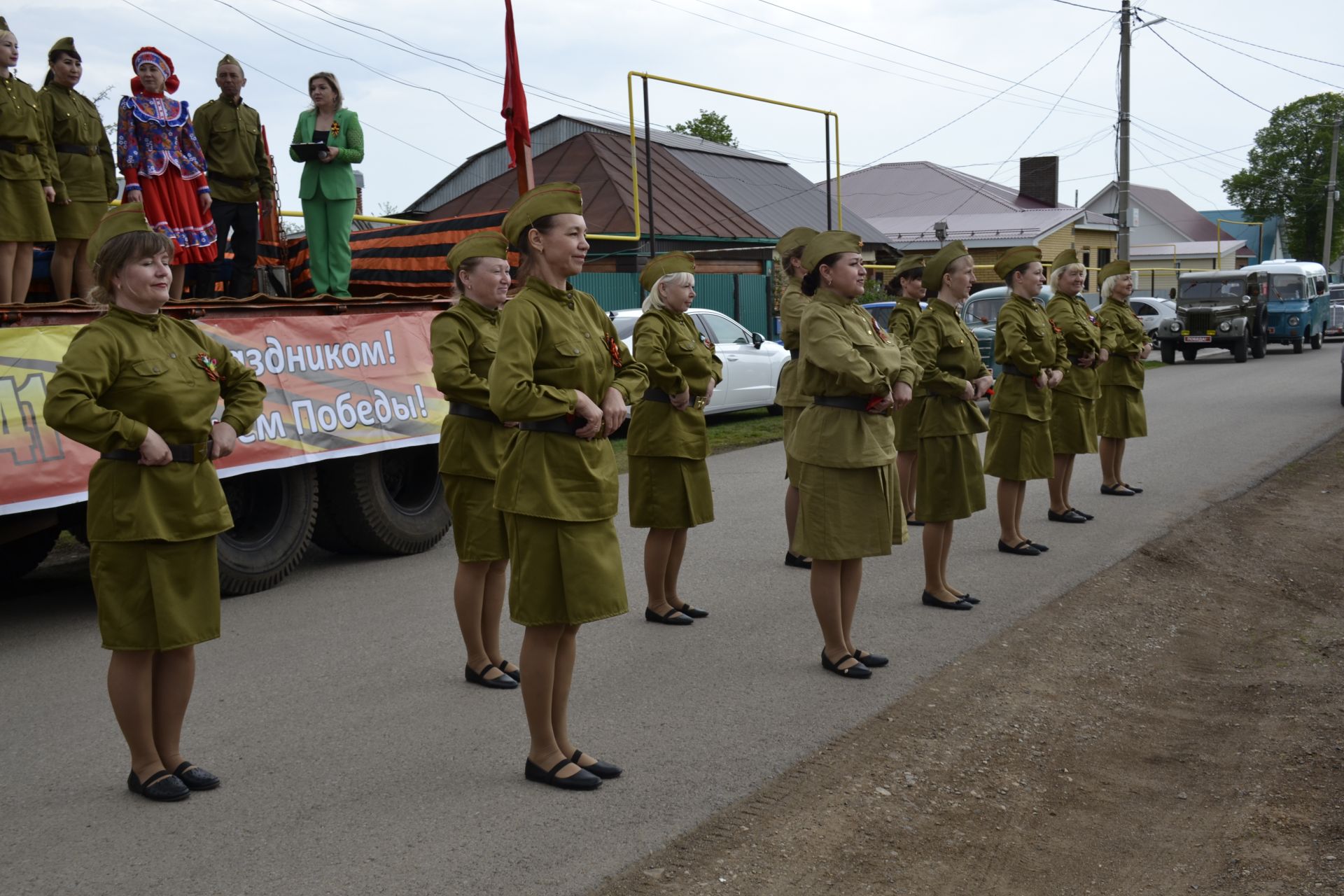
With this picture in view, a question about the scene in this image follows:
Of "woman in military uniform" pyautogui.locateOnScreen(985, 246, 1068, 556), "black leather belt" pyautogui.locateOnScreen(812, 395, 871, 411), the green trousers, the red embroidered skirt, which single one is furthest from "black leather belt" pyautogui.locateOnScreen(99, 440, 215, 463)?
the green trousers

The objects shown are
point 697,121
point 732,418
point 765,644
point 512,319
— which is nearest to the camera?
point 512,319

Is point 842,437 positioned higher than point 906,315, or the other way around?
point 906,315

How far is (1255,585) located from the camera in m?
7.88

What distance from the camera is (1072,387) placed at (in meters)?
9.16

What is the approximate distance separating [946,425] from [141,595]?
428cm

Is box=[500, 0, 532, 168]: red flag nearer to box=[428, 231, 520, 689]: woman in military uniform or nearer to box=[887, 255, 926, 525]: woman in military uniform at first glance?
box=[887, 255, 926, 525]: woman in military uniform

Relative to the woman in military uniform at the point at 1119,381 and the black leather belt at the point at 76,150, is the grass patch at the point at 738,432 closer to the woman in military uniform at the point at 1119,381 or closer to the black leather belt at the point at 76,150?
the woman in military uniform at the point at 1119,381

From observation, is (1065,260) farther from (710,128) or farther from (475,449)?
(710,128)

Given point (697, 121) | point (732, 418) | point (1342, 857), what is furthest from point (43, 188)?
point (697, 121)

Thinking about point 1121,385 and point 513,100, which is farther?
point 513,100

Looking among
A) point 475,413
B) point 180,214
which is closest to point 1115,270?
point 475,413

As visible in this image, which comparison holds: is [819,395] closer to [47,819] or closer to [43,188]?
[47,819]

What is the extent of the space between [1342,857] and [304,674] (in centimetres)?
427

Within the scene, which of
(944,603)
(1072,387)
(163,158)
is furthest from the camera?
(1072,387)
